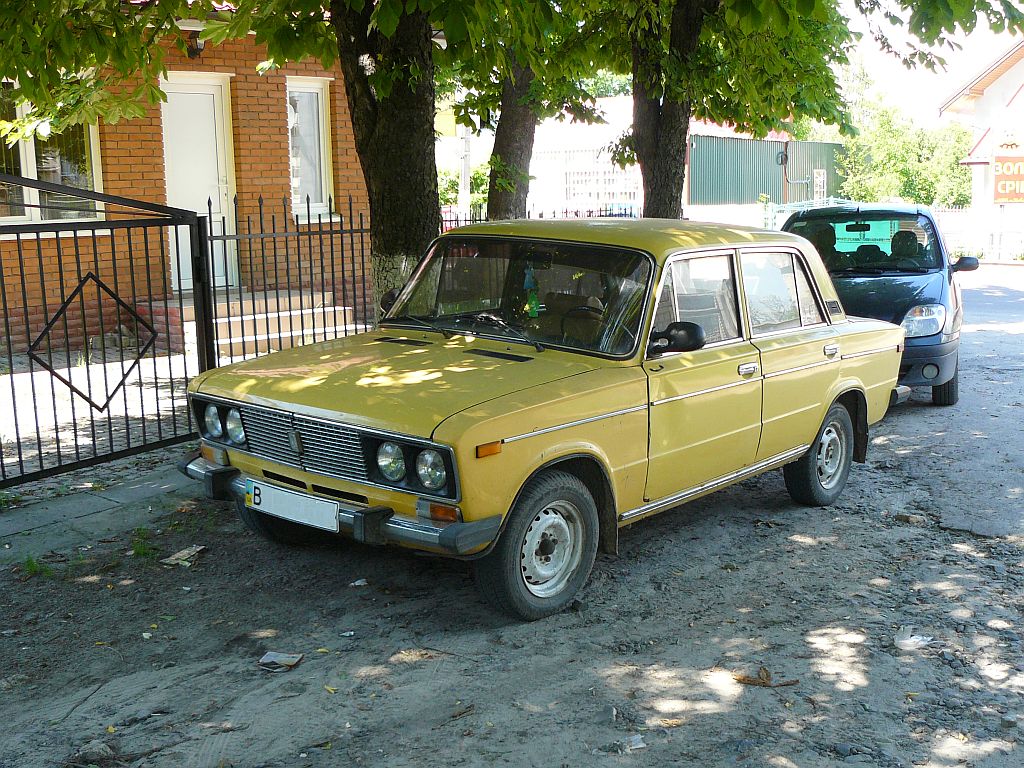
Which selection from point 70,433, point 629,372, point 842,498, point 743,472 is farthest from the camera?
point 70,433

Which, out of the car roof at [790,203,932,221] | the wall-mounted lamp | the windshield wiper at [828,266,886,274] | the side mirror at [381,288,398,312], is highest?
the wall-mounted lamp

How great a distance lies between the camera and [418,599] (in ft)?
18.6

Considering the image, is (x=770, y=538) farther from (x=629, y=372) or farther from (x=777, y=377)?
(x=629, y=372)

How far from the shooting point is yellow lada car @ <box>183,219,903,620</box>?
4.91 meters

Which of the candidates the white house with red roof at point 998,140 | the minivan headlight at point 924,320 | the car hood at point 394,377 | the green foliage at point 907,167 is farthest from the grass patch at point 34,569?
the green foliage at point 907,167

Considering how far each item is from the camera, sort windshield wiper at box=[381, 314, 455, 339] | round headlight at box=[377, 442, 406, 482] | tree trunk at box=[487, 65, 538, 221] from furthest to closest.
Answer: tree trunk at box=[487, 65, 538, 221]
windshield wiper at box=[381, 314, 455, 339]
round headlight at box=[377, 442, 406, 482]

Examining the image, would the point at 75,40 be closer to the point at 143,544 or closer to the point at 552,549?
the point at 143,544

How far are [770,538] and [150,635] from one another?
369 cm

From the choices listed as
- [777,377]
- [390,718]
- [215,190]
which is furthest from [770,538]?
[215,190]

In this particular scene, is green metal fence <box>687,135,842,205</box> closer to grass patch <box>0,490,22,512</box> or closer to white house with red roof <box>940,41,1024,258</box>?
white house with red roof <box>940,41,1024,258</box>

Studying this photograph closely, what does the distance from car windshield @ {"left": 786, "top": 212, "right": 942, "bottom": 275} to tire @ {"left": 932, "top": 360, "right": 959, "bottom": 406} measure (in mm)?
1136

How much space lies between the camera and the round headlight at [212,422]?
5.78 meters

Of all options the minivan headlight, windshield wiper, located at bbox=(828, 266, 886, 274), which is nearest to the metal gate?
windshield wiper, located at bbox=(828, 266, 886, 274)

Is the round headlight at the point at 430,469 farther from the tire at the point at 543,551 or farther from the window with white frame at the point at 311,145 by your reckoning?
the window with white frame at the point at 311,145
